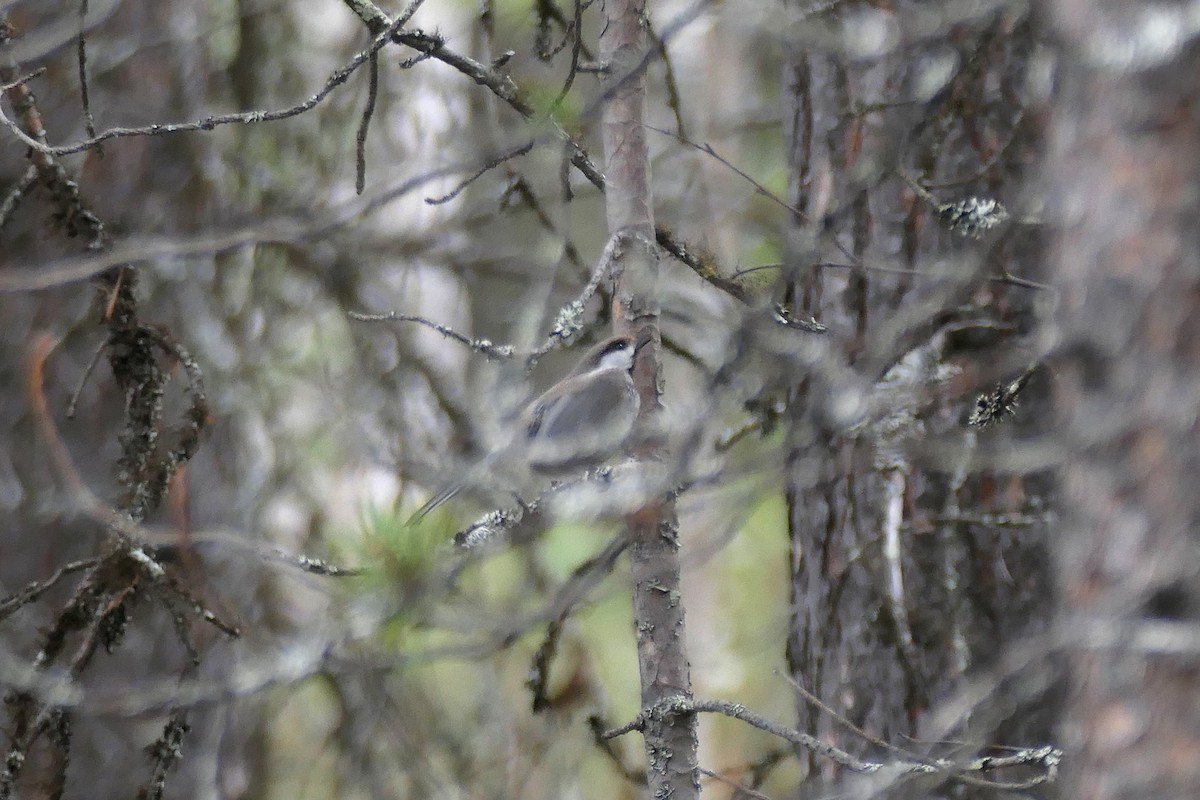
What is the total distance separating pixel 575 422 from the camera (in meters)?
4.57

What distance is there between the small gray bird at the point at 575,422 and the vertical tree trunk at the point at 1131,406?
1.70 m

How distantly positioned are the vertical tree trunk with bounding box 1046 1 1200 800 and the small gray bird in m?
1.70

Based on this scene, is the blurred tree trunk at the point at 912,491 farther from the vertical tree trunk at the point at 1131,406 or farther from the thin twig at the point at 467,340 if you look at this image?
the vertical tree trunk at the point at 1131,406

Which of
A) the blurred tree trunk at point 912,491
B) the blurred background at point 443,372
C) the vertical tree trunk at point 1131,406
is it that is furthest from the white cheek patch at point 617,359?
the vertical tree trunk at point 1131,406

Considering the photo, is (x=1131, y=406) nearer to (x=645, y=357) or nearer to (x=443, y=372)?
(x=645, y=357)

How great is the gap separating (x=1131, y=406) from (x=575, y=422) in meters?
2.81

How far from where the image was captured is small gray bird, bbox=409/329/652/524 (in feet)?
12.9

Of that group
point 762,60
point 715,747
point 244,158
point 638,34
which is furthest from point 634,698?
point 638,34

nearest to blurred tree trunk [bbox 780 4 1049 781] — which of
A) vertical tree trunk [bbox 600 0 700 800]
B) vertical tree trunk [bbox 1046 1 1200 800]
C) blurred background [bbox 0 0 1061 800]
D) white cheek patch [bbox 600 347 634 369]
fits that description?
blurred background [bbox 0 0 1061 800]

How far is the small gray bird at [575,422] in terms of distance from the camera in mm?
3920

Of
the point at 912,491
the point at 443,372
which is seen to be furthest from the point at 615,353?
the point at 443,372

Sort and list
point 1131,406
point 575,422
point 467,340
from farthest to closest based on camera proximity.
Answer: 1. point 575,422
2. point 467,340
3. point 1131,406

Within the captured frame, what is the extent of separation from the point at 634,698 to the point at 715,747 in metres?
1.11

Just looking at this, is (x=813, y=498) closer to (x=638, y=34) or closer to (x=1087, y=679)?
(x=638, y=34)
